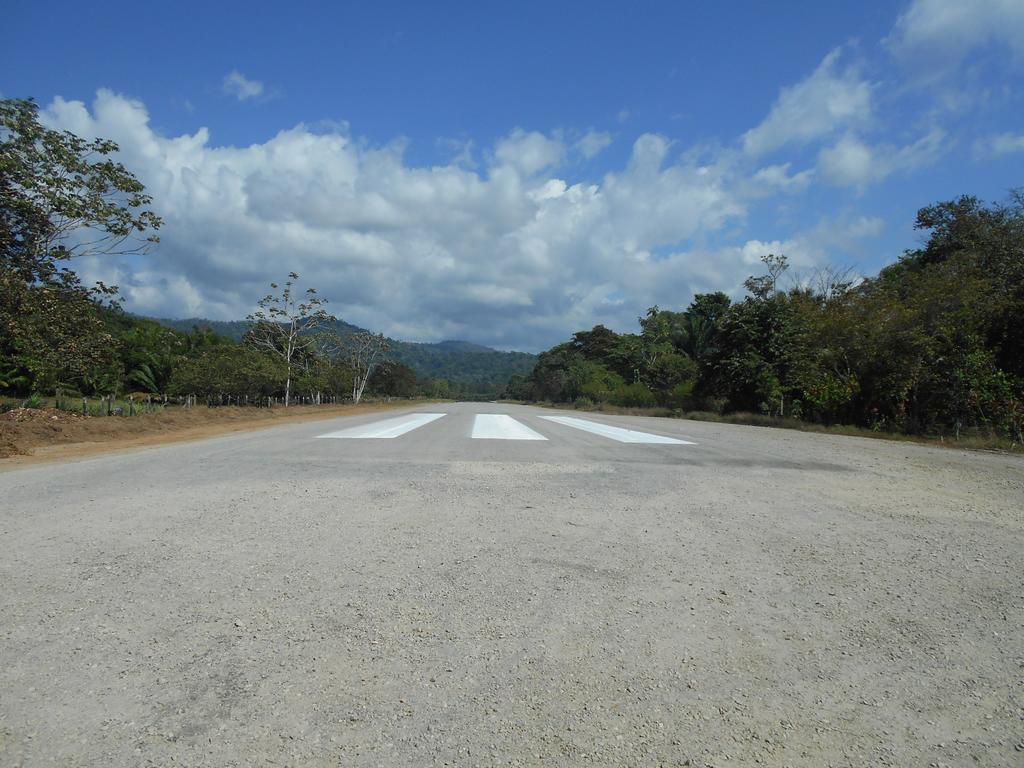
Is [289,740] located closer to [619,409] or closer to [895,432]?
[895,432]

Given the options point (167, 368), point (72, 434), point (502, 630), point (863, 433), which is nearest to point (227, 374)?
point (167, 368)

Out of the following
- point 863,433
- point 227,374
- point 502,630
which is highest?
point 227,374

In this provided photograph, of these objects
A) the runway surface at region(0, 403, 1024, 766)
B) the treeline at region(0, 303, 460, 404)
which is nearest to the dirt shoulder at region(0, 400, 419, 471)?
the treeline at region(0, 303, 460, 404)

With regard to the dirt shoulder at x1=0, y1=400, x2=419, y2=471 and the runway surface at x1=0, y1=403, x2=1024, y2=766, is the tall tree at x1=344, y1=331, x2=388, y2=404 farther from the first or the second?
the runway surface at x1=0, y1=403, x2=1024, y2=766

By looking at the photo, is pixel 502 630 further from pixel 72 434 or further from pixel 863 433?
pixel 863 433

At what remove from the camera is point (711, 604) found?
3133mm

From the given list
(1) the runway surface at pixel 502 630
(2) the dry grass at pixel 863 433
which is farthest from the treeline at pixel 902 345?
(1) the runway surface at pixel 502 630

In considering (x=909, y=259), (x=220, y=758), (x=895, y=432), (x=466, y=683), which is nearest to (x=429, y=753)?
(x=466, y=683)

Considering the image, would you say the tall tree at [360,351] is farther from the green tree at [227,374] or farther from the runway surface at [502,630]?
the runway surface at [502,630]

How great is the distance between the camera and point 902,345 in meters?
17.9

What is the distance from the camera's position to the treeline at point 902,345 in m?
16.9

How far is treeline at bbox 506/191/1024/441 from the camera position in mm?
16859

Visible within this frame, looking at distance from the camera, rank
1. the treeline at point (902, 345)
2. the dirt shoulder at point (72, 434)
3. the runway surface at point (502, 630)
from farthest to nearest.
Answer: the treeline at point (902, 345), the dirt shoulder at point (72, 434), the runway surface at point (502, 630)

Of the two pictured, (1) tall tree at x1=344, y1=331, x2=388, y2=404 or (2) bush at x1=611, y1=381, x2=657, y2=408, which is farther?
(1) tall tree at x1=344, y1=331, x2=388, y2=404
